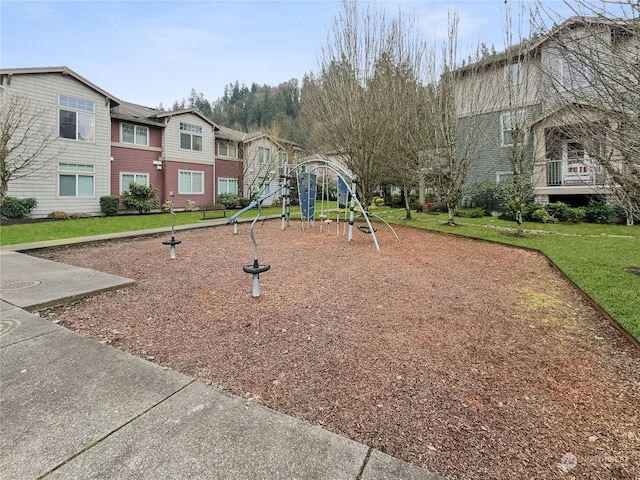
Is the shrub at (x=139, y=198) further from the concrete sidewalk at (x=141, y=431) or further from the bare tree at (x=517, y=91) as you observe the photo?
the bare tree at (x=517, y=91)

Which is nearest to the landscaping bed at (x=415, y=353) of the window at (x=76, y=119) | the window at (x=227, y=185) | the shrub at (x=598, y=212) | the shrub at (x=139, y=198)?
the shrub at (x=598, y=212)

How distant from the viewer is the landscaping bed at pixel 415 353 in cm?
206

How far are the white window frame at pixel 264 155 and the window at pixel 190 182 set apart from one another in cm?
542

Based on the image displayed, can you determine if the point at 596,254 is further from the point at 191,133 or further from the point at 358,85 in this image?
the point at 191,133

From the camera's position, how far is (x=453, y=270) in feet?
21.0

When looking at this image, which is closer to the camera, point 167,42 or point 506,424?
point 506,424

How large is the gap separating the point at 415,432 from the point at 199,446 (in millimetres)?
1346

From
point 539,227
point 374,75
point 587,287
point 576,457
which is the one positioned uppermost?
point 374,75

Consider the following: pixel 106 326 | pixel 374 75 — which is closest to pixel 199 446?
pixel 106 326

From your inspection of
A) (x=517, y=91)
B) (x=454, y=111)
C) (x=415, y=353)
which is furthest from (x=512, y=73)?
(x=415, y=353)

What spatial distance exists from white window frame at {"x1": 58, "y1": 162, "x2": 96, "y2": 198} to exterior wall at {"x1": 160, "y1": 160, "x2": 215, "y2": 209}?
3937 mm

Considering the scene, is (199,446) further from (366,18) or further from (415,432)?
(366,18)

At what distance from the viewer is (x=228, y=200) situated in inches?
915

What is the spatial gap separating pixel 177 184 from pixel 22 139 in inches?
308
